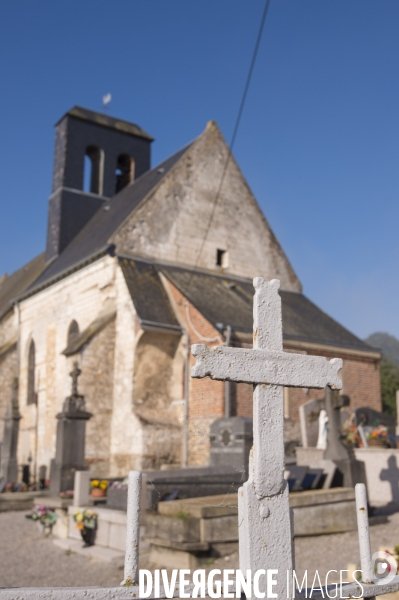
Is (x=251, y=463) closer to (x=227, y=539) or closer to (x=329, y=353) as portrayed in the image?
(x=227, y=539)

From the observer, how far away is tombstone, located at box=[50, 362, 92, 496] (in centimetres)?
1200

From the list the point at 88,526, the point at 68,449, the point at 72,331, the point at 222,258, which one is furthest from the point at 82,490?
the point at 222,258

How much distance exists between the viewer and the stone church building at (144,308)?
16109mm

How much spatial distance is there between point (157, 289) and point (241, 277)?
3.73 metres

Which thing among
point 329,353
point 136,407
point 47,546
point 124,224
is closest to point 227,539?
point 47,546

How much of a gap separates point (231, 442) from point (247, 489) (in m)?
8.87

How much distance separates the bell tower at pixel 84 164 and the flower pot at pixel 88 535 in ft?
53.7

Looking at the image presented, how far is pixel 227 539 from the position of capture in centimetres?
739

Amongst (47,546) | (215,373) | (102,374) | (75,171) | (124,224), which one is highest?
(75,171)

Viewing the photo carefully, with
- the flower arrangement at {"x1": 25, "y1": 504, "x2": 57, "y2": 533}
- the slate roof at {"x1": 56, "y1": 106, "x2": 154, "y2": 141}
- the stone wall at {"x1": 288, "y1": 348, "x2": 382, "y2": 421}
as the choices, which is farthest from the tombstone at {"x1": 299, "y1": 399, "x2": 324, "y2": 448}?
the slate roof at {"x1": 56, "y1": 106, "x2": 154, "y2": 141}

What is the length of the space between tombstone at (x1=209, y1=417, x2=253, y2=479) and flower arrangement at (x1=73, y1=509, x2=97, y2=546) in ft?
8.87

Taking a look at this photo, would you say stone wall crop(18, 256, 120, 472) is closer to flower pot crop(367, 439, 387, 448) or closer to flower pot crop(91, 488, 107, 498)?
flower pot crop(91, 488, 107, 498)

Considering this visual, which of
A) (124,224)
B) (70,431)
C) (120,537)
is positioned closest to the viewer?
(120,537)

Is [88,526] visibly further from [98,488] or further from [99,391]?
[99,391]
